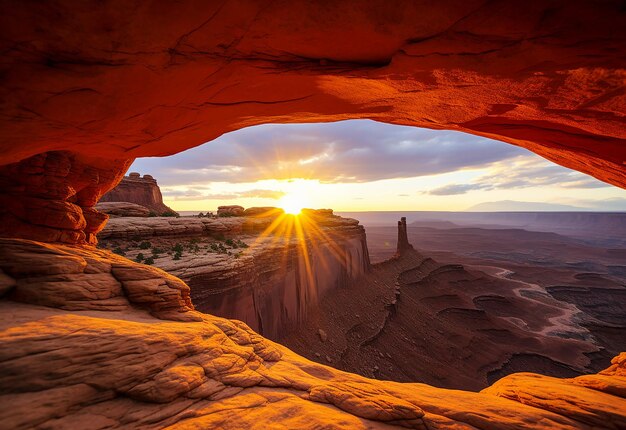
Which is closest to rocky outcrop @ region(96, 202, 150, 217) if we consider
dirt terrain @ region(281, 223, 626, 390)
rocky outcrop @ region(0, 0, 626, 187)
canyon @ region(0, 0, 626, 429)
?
canyon @ region(0, 0, 626, 429)

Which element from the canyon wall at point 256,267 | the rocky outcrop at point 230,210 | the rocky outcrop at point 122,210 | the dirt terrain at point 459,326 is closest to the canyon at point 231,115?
the canyon wall at point 256,267

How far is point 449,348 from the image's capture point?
79.3 feet

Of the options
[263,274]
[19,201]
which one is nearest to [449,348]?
[263,274]

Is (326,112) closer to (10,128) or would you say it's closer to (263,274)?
(10,128)

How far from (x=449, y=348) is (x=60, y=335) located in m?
28.4

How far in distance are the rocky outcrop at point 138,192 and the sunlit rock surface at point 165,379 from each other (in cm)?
3455

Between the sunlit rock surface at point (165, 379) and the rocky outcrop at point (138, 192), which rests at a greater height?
the rocky outcrop at point (138, 192)

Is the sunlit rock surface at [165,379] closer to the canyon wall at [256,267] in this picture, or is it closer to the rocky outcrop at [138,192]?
the canyon wall at [256,267]

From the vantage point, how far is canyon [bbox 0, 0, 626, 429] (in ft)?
11.2

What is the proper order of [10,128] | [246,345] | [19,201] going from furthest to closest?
[19,201] → [246,345] → [10,128]

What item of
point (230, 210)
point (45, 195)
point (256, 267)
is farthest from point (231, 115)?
point (230, 210)

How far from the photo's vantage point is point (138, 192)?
128ft

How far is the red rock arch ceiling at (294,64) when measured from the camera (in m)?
3.40

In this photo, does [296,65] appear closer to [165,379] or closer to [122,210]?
[165,379]
